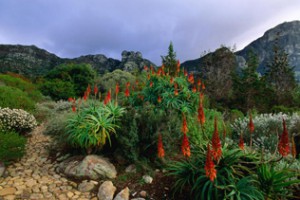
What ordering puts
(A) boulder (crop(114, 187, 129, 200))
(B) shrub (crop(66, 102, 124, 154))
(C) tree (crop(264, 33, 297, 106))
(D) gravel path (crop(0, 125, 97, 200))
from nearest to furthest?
1. (A) boulder (crop(114, 187, 129, 200))
2. (D) gravel path (crop(0, 125, 97, 200))
3. (B) shrub (crop(66, 102, 124, 154))
4. (C) tree (crop(264, 33, 297, 106))

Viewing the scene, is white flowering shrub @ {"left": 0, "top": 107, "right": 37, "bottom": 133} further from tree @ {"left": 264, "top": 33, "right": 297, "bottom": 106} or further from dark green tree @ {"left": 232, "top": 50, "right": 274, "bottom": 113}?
tree @ {"left": 264, "top": 33, "right": 297, "bottom": 106}

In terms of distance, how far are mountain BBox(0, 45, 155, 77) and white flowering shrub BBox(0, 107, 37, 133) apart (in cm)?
2095

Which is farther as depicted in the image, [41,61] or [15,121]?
[41,61]

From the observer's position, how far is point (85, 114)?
178 inches

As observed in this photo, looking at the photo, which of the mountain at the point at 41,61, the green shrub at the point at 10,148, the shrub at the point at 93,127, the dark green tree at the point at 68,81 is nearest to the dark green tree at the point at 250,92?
the dark green tree at the point at 68,81

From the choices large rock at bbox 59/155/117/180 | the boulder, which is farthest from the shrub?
the boulder

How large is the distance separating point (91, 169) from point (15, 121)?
3.05 m

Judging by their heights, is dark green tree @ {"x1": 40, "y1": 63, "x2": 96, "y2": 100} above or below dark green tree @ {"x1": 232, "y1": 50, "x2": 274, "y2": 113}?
above

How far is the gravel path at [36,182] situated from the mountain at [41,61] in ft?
74.2

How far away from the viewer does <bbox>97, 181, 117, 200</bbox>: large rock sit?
339 cm

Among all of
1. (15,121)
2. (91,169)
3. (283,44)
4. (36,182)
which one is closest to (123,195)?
(91,169)

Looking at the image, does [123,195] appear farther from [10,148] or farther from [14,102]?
[14,102]

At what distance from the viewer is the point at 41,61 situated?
3166cm

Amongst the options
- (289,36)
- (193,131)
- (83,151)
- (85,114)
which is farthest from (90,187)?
(289,36)
